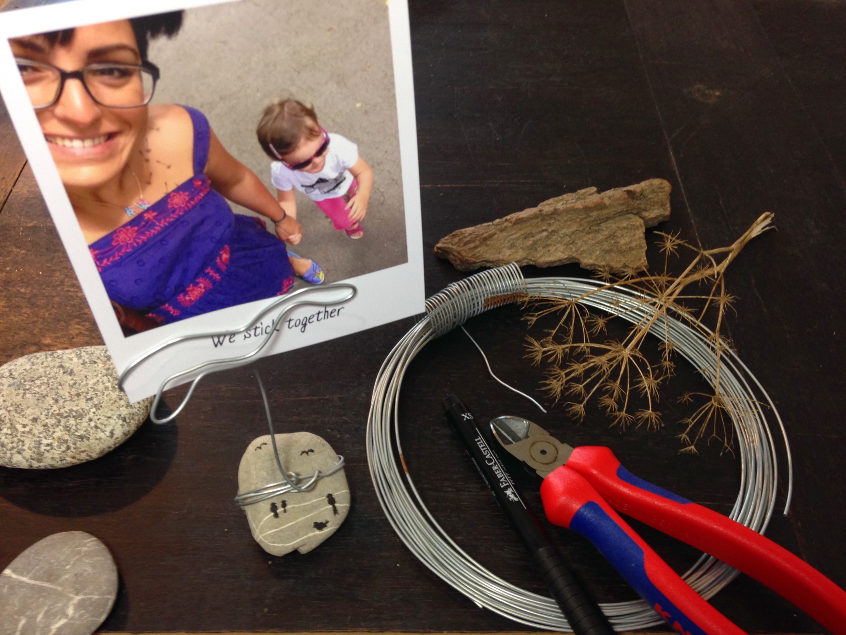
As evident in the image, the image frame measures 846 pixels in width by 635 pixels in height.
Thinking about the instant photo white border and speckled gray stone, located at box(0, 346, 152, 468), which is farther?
speckled gray stone, located at box(0, 346, 152, 468)

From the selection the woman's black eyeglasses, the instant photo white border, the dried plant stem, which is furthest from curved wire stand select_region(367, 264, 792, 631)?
the woman's black eyeglasses

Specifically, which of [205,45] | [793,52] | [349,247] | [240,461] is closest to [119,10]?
[205,45]

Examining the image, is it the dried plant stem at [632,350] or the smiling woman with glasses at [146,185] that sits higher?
the smiling woman with glasses at [146,185]

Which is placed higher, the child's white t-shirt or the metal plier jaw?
the child's white t-shirt

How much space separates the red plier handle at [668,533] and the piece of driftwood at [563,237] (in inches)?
11.7

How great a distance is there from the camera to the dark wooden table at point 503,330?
694 millimetres

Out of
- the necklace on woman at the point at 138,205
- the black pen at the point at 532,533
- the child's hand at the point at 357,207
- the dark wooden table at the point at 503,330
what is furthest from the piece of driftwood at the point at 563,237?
the necklace on woman at the point at 138,205

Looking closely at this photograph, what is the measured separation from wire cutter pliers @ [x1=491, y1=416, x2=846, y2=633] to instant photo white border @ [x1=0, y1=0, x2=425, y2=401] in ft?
0.70

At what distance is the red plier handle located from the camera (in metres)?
0.61

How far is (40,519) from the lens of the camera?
28.6 inches

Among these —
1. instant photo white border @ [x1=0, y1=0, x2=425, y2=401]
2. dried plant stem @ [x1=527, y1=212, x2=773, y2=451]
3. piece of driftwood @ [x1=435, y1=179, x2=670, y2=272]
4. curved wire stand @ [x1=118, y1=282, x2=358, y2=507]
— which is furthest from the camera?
piece of driftwood @ [x1=435, y1=179, x2=670, y2=272]

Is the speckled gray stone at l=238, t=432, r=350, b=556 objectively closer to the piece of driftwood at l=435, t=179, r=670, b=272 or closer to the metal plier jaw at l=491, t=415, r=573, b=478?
the metal plier jaw at l=491, t=415, r=573, b=478

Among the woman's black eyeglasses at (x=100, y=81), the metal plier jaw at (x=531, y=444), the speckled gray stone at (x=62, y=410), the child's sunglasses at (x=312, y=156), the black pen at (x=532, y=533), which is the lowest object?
the black pen at (x=532, y=533)

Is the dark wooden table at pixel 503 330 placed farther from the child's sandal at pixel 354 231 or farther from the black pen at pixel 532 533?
the child's sandal at pixel 354 231
